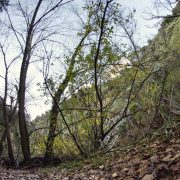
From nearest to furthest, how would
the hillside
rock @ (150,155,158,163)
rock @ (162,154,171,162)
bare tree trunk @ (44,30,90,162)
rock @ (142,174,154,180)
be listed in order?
rock @ (142,174,154,180) → rock @ (162,154,171,162) → rock @ (150,155,158,163) → the hillside → bare tree trunk @ (44,30,90,162)

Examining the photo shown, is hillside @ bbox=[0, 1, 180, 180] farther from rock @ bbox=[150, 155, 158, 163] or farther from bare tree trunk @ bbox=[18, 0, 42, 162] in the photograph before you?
rock @ bbox=[150, 155, 158, 163]

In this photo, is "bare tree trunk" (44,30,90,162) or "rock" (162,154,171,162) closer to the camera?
"rock" (162,154,171,162)

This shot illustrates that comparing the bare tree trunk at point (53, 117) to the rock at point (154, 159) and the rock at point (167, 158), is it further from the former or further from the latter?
the rock at point (167, 158)

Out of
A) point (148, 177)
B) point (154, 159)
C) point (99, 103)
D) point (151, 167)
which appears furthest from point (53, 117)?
point (148, 177)

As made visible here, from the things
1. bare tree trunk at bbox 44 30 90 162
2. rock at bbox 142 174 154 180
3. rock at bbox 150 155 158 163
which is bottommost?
rock at bbox 142 174 154 180

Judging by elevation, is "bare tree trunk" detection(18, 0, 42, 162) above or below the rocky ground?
above

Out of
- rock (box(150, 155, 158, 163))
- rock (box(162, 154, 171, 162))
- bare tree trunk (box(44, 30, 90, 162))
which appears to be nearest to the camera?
rock (box(162, 154, 171, 162))

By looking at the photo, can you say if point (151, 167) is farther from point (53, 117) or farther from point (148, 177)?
point (53, 117)

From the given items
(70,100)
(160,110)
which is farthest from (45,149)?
(160,110)

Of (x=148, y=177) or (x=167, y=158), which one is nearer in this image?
(x=148, y=177)

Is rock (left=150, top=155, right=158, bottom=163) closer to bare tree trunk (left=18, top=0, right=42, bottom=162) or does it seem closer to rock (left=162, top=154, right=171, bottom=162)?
rock (left=162, top=154, right=171, bottom=162)

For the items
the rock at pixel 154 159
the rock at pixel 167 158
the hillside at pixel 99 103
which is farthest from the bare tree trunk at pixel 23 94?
the rock at pixel 167 158

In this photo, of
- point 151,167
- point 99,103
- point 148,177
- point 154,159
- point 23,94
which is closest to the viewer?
point 148,177

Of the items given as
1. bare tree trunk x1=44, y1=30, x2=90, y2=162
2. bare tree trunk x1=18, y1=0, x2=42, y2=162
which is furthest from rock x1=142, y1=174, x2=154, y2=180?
bare tree trunk x1=18, y1=0, x2=42, y2=162
